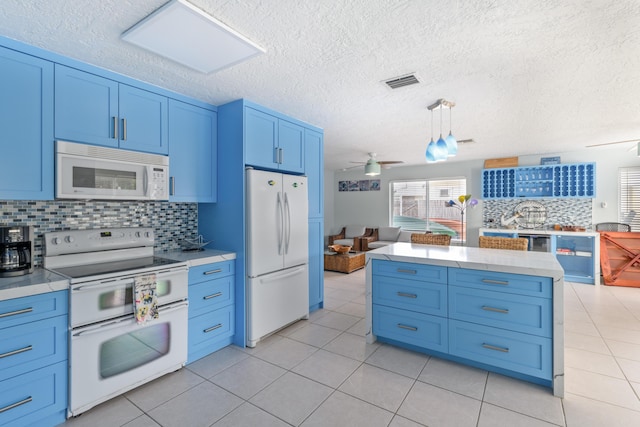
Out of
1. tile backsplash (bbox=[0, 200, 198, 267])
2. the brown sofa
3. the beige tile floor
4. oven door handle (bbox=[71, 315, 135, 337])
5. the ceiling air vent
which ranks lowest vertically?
the beige tile floor

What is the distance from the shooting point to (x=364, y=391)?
2123mm

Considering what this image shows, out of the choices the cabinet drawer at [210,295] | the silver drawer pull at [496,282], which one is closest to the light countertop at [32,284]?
the cabinet drawer at [210,295]

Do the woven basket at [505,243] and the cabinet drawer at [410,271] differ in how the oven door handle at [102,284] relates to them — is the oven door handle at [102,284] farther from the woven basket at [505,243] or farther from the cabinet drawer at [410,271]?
the woven basket at [505,243]

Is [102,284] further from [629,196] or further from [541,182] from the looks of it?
[629,196]

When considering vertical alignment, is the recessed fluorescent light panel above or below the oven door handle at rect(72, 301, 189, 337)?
above

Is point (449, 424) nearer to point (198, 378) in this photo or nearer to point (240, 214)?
point (198, 378)

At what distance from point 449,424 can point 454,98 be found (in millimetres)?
2609

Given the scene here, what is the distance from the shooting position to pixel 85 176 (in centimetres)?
212

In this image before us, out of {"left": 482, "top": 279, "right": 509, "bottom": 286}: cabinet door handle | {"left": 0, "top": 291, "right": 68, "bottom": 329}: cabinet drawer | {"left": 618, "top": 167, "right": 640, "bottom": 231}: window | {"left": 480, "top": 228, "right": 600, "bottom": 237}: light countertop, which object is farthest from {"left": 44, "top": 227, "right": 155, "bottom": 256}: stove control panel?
{"left": 618, "top": 167, "right": 640, "bottom": 231}: window

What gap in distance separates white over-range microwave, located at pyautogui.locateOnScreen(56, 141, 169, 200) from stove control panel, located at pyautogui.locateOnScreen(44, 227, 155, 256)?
1.19 ft

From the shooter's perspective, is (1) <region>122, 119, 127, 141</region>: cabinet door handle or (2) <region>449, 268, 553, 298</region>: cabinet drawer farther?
(1) <region>122, 119, 127, 141</region>: cabinet door handle

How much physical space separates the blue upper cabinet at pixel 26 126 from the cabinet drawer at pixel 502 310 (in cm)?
311

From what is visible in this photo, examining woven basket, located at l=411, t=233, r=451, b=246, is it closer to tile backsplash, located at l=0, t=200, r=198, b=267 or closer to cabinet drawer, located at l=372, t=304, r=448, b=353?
cabinet drawer, located at l=372, t=304, r=448, b=353

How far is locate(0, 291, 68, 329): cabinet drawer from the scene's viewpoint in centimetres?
162
